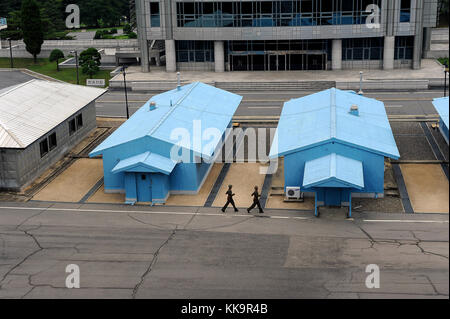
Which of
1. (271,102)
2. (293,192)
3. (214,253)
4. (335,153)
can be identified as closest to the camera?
(214,253)

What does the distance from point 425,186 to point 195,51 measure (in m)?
45.3

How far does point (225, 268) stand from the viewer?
2897 centimetres

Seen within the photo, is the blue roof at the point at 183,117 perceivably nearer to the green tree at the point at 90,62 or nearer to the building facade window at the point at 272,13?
the building facade window at the point at 272,13

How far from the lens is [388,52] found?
74250 mm

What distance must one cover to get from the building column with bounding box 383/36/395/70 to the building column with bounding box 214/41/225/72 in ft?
63.5

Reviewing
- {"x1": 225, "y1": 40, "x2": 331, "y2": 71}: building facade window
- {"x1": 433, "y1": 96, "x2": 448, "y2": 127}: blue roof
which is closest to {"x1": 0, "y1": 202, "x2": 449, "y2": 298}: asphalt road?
{"x1": 433, "y1": 96, "x2": 448, "y2": 127}: blue roof

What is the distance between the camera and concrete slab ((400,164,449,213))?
1423 inches

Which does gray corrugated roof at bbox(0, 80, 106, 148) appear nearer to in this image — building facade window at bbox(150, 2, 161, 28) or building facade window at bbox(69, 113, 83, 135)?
building facade window at bbox(69, 113, 83, 135)

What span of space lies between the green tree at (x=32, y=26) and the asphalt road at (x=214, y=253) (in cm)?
5310

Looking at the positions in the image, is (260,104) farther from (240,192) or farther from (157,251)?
(157,251)

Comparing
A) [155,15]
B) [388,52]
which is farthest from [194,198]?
[388,52]

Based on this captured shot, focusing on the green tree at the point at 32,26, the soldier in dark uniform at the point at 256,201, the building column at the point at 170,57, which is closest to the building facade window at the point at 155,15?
the building column at the point at 170,57

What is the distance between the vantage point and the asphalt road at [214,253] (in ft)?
88.8

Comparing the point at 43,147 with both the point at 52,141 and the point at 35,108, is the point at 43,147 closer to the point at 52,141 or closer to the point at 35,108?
the point at 52,141
